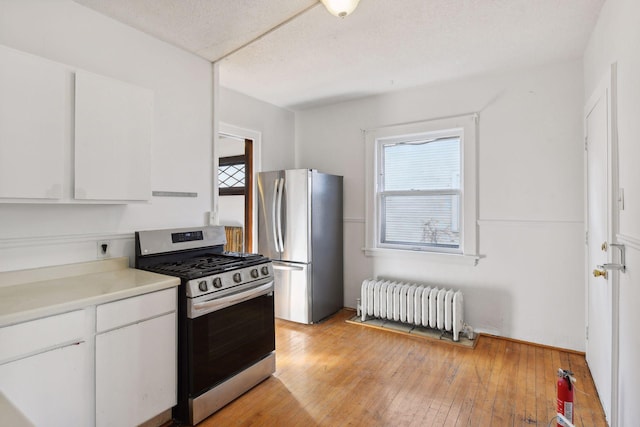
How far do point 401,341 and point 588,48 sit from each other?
2.89m

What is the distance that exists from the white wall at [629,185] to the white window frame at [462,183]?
1.49 metres

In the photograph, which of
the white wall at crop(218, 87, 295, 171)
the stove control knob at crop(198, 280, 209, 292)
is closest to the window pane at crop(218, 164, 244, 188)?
the white wall at crop(218, 87, 295, 171)

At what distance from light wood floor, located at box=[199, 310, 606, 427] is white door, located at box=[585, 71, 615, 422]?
0.67ft

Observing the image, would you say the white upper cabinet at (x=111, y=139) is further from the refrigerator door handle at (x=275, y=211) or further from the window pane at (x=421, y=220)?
the window pane at (x=421, y=220)

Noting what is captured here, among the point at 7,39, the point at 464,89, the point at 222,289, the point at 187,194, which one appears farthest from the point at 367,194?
the point at 7,39

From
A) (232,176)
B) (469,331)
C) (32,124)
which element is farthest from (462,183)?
(32,124)

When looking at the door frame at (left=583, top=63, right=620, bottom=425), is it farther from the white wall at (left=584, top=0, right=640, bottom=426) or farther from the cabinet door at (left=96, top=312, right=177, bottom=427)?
the cabinet door at (left=96, top=312, right=177, bottom=427)

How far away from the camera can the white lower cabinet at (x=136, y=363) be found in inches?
66.7

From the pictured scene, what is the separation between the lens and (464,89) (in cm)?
342

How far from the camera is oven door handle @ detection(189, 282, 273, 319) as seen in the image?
2039mm

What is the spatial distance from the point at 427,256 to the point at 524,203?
3.44 ft

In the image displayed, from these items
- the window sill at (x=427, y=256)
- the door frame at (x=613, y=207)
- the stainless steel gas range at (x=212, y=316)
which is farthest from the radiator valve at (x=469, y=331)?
the stainless steel gas range at (x=212, y=316)

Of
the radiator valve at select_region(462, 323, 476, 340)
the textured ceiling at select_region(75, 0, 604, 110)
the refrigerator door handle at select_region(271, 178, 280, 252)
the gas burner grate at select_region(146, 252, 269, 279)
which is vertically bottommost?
the radiator valve at select_region(462, 323, 476, 340)

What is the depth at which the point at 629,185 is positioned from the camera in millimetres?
1627
